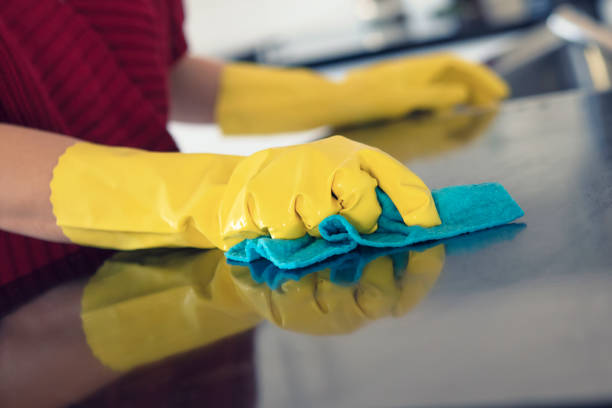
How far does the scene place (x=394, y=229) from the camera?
547 millimetres

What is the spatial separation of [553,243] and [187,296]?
0.29 m

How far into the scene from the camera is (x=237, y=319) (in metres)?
0.42

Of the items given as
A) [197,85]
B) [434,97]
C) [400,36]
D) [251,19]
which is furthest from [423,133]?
[251,19]

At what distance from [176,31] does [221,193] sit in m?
0.92

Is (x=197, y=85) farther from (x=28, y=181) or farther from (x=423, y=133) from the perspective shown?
(x=28, y=181)

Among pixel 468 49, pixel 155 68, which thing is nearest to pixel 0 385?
pixel 155 68

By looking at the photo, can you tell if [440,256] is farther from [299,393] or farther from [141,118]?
[141,118]

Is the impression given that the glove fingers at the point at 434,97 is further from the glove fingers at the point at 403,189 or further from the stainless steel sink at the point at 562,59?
the glove fingers at the point at 403,189

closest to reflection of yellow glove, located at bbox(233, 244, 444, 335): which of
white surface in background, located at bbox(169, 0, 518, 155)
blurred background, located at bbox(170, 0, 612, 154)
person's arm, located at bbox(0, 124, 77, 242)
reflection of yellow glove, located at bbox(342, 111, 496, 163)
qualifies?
person's arm, located at bbox(0, 124, 77, 242)

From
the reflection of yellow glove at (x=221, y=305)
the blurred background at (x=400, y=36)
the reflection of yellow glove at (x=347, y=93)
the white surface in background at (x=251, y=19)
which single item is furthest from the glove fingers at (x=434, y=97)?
the white surface in background at (x=251, y=19)

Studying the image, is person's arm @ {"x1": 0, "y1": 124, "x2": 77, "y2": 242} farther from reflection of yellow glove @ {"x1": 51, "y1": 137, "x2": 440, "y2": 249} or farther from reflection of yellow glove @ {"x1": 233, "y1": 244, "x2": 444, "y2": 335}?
reflection of yellow glove @ {"x1": 233, "y1": 244, "x2": 444, "y2": 335}

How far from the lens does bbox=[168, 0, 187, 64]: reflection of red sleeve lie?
136 centimetres

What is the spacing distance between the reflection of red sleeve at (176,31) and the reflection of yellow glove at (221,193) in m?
0.74

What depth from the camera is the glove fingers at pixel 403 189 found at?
0.53 metres
